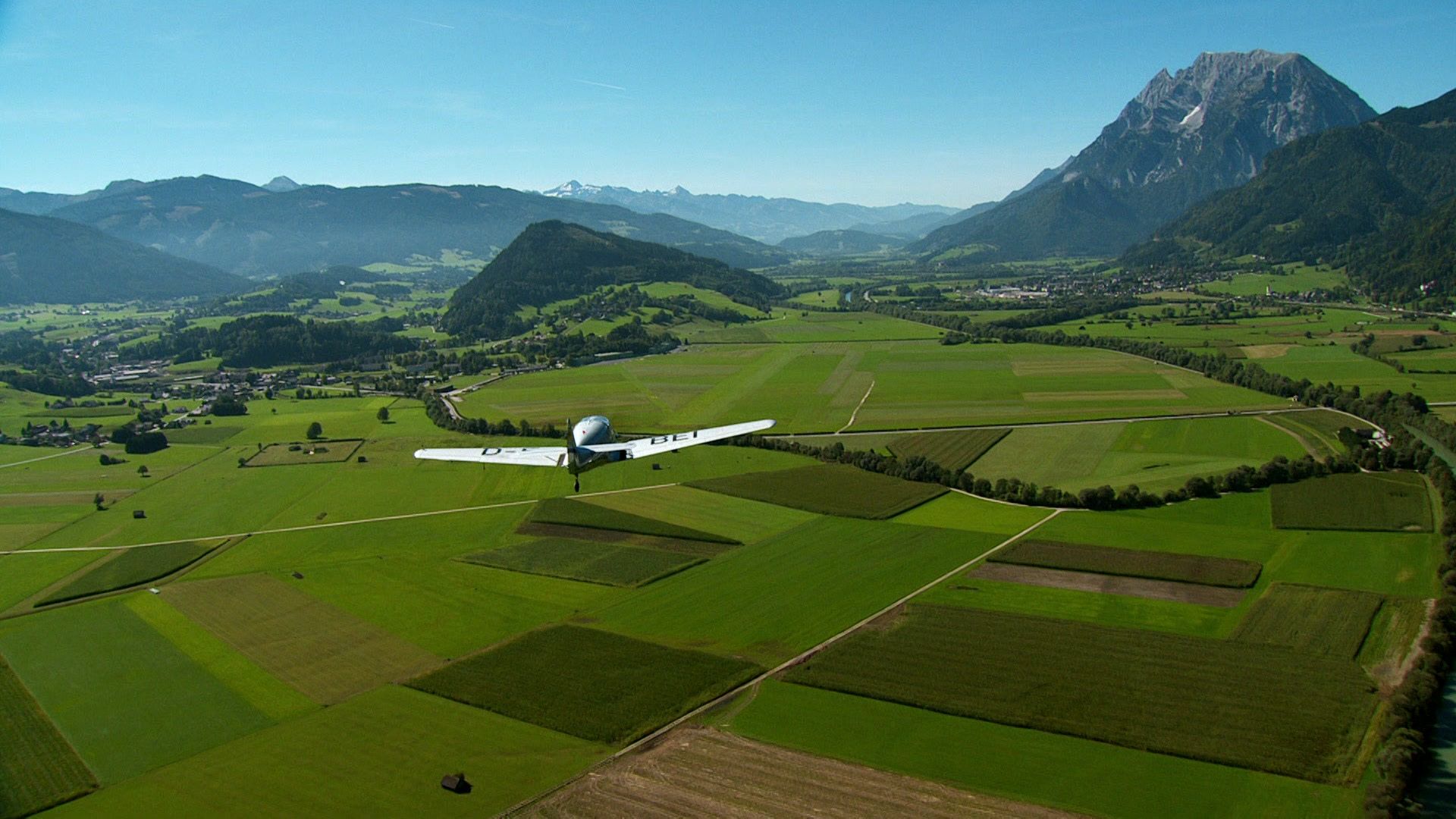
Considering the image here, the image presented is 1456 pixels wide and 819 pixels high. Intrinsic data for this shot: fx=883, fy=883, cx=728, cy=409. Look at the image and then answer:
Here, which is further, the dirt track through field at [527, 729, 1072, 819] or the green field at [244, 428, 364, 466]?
the green field at [244, 428, 364, 466]

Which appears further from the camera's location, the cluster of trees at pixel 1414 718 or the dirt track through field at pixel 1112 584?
the dirt track through field at pixel 1112 584

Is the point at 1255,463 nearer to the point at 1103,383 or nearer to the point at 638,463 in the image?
the point at 1103,383

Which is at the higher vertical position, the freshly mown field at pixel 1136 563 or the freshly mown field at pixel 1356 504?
the freshly mown field at pixel 1356 504

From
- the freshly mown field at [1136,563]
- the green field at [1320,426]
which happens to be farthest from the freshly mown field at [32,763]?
the green field at [1320,426]

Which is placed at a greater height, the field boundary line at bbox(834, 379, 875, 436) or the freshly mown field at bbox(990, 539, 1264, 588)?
the field boundary line at bbox(834, 379, 875, 436)

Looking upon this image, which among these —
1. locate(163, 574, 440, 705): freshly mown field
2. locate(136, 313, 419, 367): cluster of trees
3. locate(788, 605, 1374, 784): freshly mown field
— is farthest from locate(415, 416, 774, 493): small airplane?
locate(136, 313, 419, 367): cluster of trees

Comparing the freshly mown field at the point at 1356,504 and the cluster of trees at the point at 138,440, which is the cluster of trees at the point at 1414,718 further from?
the cluster of trees at the point at 138,440

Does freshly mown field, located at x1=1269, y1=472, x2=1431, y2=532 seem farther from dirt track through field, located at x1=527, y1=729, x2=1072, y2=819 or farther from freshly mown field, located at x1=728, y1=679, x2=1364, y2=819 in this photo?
dirt track through field, located at x1=527, y1=729, x2=1072, y2=819
